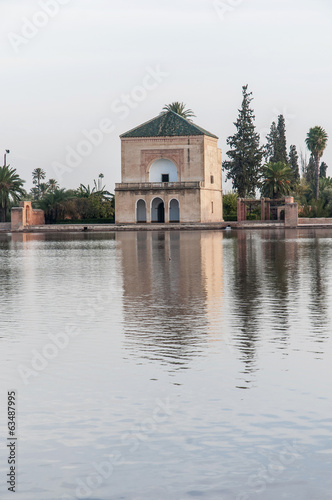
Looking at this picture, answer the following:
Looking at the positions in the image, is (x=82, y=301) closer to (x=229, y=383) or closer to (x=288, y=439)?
(x=229, y=383)

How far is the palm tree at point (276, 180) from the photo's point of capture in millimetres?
67250

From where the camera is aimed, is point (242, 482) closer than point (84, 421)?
Yes

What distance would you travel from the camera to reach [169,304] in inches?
505

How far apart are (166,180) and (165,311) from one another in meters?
58.7

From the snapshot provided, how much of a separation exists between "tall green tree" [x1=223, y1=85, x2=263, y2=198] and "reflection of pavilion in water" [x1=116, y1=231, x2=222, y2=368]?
168ft

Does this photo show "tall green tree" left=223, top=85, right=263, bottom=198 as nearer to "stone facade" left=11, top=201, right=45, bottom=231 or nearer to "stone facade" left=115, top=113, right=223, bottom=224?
"stone facade" left=115, top=113, right=223, bottom=224

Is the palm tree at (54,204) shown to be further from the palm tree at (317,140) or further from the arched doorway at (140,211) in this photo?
the palm tree at (317,140)

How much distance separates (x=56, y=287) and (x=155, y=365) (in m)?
→ 8.29

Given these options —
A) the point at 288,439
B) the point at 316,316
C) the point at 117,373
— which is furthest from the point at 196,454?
the point at 316,316

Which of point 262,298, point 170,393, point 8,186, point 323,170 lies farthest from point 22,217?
point 170,393

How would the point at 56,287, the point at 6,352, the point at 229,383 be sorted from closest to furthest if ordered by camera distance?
the point at 229,383
the point at 6,352
the point at 56,287

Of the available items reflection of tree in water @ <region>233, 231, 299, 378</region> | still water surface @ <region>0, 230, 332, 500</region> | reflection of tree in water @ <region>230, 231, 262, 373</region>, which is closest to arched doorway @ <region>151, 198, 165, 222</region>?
reflection of tree in water @ <region>233, 231, 299, 378</region>

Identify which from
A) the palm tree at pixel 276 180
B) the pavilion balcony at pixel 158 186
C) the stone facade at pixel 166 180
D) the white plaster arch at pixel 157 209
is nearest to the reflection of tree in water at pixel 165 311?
the stone facade at pixel 166 180

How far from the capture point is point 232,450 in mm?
5348
